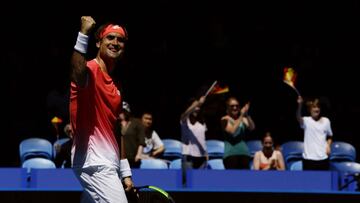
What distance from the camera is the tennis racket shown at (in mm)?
5891

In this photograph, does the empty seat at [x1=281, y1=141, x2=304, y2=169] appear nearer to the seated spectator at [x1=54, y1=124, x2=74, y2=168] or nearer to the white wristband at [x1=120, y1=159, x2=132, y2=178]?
the seated spectator at [x1=54, y1=124, x2=74, y2=168]

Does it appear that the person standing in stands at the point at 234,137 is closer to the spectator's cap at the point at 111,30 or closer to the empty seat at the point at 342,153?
the empty seat at the point at 342,153

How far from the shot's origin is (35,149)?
13.5 m

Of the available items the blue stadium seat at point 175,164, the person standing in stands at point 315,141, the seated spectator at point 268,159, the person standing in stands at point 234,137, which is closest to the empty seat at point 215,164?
the blue stadium seat at point 175,164

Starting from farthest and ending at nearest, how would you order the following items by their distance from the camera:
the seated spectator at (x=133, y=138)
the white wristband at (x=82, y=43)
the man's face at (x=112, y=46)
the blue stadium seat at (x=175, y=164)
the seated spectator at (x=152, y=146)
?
the blue stadium seat at (x=175, y=164), the seated spectator at (x=152, y=146), the seated spectator at (x=133, y=138), the man's face at (x=112, y=46), the white wristband at (x=82, y=43)

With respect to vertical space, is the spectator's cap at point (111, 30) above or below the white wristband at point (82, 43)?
above

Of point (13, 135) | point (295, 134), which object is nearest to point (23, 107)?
point (13, 135)

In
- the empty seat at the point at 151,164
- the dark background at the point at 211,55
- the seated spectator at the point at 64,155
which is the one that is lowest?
the empty seat at the point at 151,164

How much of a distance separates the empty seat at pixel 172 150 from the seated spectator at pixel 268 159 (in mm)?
2127

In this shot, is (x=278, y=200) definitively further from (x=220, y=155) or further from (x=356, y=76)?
(x=356, y=76)

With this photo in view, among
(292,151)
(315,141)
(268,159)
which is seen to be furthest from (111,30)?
(292,151)

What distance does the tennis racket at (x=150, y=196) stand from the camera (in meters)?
5.89

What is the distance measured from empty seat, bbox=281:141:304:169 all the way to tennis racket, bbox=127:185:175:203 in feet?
21.3

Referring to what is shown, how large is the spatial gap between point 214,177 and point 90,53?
586 cm
